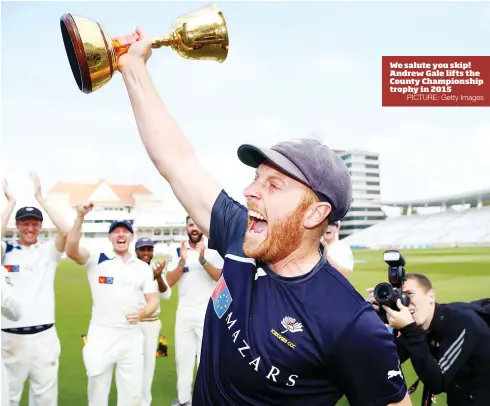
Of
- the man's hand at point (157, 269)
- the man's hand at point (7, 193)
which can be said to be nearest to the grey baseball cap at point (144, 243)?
the man's hand at point (157, 269)

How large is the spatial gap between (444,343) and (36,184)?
3881 mm

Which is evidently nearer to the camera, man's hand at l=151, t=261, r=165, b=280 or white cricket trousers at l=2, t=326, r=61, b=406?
white cricket trousers at l=2, t=326, r=61, b=406

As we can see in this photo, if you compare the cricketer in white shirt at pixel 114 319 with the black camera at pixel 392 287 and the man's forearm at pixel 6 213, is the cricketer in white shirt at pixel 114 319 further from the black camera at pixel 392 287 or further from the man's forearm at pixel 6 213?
the black camera at pixel 392 287

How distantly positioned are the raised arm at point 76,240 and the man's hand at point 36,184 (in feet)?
1.68

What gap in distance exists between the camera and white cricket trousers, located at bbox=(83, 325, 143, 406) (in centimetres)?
453

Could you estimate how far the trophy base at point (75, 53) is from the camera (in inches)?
59.3

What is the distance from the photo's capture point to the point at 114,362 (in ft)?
15.3

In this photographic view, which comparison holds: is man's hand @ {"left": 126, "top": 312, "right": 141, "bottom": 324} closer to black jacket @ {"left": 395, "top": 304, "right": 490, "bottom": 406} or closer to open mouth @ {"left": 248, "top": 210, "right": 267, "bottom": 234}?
black jacket @ {"left": 395, "top": 304, "right": 490, "bottom": 406}

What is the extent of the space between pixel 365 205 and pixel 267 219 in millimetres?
79761

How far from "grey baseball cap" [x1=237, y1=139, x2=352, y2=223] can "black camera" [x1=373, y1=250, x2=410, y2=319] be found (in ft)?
4.35

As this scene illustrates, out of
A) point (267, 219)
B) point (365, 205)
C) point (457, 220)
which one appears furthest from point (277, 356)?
point (365, 205)

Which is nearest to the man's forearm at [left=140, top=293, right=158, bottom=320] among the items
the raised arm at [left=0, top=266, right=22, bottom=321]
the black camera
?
the raised arm at [left=0, top=266, right=22, bottom=321]

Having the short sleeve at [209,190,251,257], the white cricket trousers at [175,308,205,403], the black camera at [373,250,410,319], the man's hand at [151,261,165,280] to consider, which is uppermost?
the short sleeve at [209,190,251,257]

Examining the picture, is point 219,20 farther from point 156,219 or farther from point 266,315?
point 156,219
